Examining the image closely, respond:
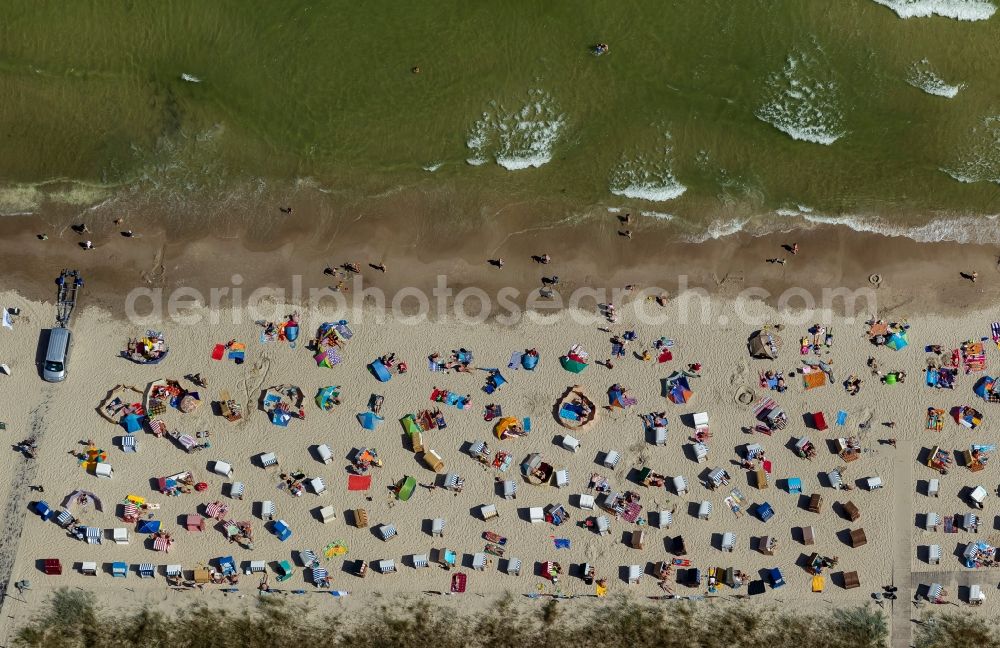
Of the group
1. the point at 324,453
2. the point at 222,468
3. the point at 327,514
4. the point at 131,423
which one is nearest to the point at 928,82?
Answer: the point at 324,453

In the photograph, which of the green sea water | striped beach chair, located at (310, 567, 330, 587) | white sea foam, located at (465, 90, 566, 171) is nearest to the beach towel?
striped beach chair, located at (310, 567, 330, 587)

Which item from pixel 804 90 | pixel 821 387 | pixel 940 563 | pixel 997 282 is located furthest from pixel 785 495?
pixel 804 90

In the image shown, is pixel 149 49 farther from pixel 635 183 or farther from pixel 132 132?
pixel 635 183

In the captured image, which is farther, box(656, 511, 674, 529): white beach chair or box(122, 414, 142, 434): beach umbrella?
box(122, 414, 142, 434): beach umbrella

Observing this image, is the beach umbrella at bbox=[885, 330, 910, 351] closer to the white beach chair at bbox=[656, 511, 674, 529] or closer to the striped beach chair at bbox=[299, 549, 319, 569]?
the white beach chair at bbox=[656, 511, 674, 529]

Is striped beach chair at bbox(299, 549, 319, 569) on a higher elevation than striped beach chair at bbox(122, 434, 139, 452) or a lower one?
lower

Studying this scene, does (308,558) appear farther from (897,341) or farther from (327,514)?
(897,341)

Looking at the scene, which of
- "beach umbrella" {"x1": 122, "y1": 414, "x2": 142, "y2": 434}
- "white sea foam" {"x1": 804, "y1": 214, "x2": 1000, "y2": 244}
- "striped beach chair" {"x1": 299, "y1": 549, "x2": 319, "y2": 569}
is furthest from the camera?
"white sea foam" {"x1": 804, "y1": 214, "x2": 1000, "y2": 244}
